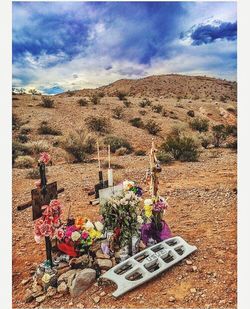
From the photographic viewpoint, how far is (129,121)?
10031mm

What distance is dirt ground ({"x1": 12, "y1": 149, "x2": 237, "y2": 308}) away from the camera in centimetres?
261

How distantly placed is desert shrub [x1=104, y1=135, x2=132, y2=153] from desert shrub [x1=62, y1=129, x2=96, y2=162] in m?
0.36

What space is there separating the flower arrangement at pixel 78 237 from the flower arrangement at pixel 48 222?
101mm

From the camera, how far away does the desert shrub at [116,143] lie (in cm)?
768

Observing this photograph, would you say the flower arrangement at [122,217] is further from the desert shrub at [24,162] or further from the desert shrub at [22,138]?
the desert shrub at [22,138]

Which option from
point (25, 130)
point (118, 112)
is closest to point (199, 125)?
point (118, 112)

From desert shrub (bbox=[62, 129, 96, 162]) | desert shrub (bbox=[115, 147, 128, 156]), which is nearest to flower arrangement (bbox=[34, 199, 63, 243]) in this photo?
desert shrub (bbox=[62, 129, 96, 162])

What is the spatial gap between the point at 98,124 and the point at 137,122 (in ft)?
3.81

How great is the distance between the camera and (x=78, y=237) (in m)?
2.90

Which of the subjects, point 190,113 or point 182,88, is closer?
point 190,113

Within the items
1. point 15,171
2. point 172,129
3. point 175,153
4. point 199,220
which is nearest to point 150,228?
point 199,220

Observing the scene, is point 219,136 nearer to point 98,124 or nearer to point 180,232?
point 98,124

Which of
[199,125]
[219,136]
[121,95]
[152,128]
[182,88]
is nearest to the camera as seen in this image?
[219,136]

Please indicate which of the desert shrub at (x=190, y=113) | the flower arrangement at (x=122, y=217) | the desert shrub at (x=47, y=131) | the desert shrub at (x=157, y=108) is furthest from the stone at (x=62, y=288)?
the desert shrub at (x=190, y=113)
